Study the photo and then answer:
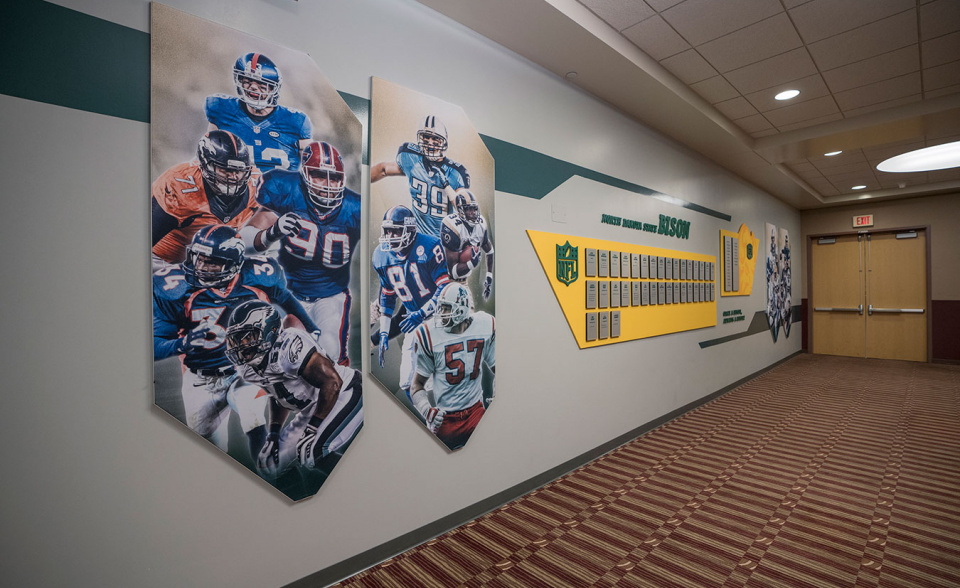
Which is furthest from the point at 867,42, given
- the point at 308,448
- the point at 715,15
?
the point at 308,448

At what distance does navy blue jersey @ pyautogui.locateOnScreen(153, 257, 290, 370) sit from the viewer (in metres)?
1.72

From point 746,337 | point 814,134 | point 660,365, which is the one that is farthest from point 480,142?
point 746,337

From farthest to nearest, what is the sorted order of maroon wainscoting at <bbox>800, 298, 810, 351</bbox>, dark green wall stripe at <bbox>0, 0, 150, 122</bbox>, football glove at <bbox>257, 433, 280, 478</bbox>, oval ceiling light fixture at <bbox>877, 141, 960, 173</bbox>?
1. maroon wainscoting at <bbox>800, 298, 810, 351</bbox>
2. oval ceiling light fixture at <bbox>877, 141, 960, 173</bbox>
3. football glove at <bbox>257, 433, 280, 478</bbox>
4. dark green wall stripe at <bbox>0, 0, 150, 122</bbox>

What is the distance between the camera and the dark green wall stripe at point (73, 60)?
1.47 metres

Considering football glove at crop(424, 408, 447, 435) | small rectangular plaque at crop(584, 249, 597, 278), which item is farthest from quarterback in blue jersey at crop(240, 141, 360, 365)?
small rectangular plaque at crop(584, 249, 597, 278)

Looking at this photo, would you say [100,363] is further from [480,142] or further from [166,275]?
[480,142]

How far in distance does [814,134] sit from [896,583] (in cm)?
474

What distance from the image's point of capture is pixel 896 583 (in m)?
2.20

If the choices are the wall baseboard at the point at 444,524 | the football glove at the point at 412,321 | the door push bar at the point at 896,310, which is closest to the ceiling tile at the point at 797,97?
the wall baseboard at the point at 444,524

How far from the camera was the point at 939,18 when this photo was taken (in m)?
3.02

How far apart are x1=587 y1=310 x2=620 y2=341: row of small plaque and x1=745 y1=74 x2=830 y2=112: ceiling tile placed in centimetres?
253

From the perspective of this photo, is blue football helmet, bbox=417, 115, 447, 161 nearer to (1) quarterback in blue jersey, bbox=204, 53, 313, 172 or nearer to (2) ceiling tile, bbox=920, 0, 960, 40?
(1) quarterback in blue jersey, bbox=204, 53, 313, 172

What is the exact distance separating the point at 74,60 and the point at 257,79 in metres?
0.61

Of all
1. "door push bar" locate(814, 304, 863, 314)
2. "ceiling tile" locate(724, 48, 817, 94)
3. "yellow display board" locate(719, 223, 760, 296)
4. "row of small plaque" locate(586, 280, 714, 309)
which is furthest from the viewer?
"door push bar" locate(814, 304, 863, 314)
